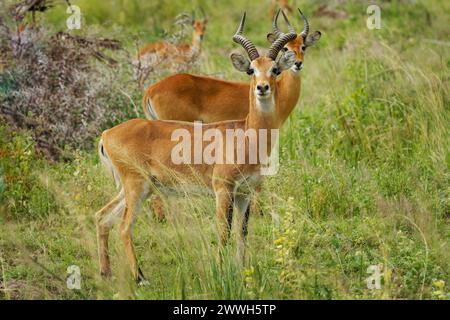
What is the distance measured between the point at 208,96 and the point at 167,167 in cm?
229

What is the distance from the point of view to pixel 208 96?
908cm

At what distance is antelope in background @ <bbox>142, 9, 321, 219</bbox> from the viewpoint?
887cm

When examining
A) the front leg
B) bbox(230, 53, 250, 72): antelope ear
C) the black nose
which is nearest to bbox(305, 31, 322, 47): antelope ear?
bbox(230, 53, 250, 72): antelope ear

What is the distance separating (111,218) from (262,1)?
12.7m

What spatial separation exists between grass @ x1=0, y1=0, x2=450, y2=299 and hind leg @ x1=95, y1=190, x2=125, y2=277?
0.36 ft

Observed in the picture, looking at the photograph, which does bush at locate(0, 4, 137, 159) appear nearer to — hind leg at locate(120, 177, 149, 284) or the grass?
the grass

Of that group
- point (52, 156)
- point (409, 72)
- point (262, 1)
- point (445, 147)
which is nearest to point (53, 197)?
point (52, 156)

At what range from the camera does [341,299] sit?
18.9 ft

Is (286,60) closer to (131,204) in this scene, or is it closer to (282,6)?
(131,204)

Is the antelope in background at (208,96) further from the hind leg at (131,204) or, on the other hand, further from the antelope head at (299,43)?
the hind leg at (131,204)

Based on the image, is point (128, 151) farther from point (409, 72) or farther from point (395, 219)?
point (409, 72)

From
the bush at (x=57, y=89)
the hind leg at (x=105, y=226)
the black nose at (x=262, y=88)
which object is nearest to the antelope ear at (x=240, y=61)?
the black nose at (x=262, y=88)

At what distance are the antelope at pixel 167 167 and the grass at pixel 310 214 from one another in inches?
7.7

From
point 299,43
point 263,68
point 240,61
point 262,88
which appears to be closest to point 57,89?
point 299,43
